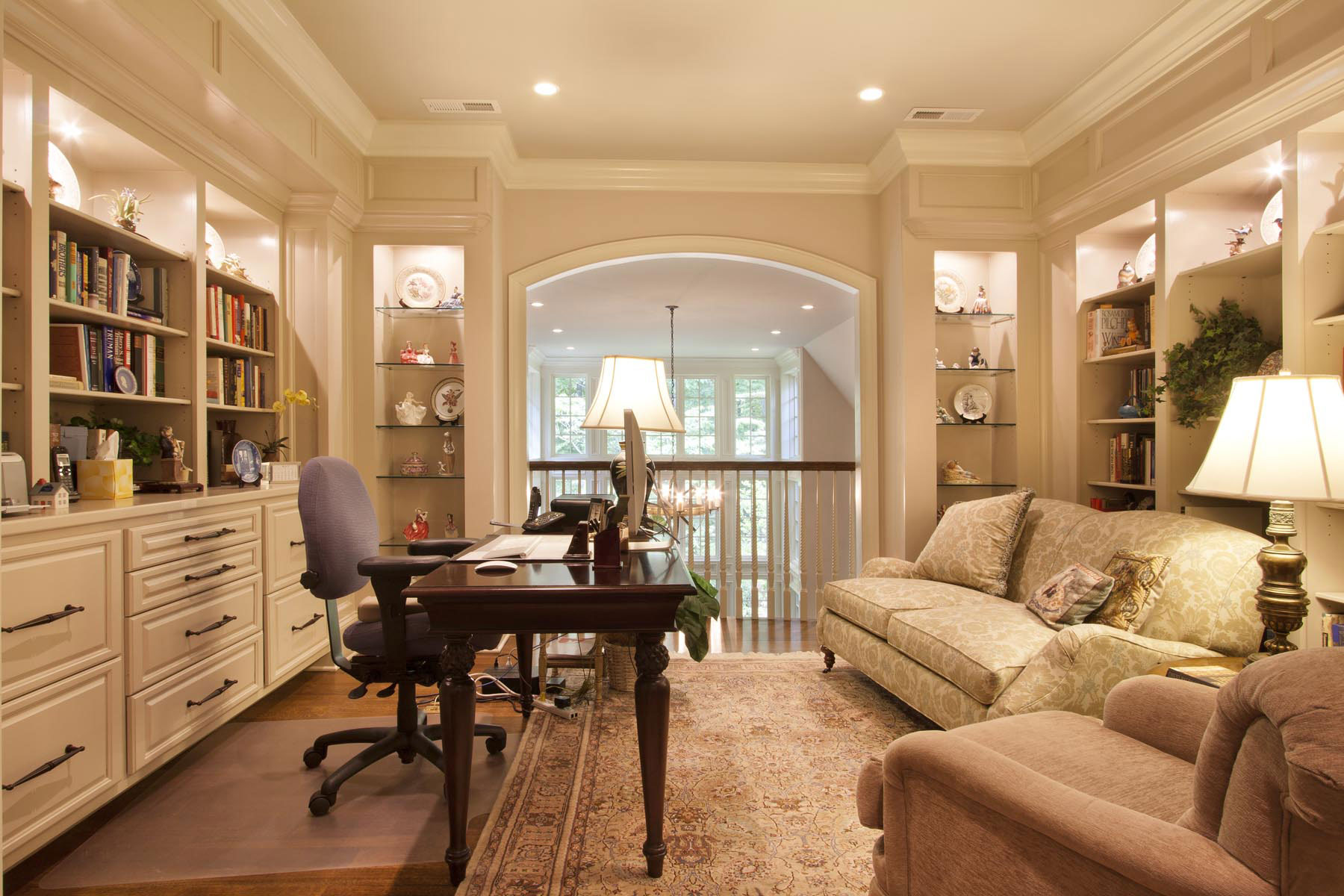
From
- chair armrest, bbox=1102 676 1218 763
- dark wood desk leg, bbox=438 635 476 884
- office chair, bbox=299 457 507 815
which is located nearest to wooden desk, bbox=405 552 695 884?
dark wood desk leg, bbox=438 635 476 884

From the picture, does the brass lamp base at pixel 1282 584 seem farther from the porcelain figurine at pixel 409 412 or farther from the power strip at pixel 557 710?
the porcelain figurine at pixel 409 412

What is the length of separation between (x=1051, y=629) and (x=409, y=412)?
3235mm

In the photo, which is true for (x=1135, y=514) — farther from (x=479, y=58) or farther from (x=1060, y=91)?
(x=479, y=58)

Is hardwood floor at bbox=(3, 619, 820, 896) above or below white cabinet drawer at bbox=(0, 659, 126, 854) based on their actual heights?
below

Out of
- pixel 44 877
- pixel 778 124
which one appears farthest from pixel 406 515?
pixel 778 124

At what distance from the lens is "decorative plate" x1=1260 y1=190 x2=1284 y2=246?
8.36 feet

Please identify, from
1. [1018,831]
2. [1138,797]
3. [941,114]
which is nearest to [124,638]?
[1018,831]

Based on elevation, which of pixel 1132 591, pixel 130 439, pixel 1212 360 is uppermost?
pixel 1212 360

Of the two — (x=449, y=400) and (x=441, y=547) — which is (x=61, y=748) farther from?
(x=449, y=400)

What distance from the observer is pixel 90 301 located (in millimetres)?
2320

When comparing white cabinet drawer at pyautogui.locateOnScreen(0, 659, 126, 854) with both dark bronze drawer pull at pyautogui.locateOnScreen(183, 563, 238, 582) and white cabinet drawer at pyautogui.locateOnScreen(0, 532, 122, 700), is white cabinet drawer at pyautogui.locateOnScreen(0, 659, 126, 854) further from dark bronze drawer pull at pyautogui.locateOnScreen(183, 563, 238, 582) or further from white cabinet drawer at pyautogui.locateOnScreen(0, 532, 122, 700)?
dark bronze drawer pull at pyautogui.locateOnScreen(183, 563, 238, 582)

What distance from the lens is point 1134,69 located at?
298 centimetres

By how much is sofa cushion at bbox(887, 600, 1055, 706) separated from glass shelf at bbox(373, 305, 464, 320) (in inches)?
110

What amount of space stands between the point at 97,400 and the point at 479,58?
6.55ft
